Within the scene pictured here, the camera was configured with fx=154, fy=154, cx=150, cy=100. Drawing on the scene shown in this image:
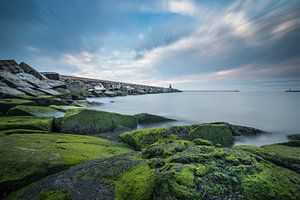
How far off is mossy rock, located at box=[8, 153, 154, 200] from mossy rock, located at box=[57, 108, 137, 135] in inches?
151

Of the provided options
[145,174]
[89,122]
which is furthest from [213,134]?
[89,122]

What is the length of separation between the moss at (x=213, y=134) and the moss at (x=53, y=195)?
149 inches

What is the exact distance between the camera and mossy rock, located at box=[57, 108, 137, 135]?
6.19 meters

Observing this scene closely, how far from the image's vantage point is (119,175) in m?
2.53

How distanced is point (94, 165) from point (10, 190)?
1.21 m

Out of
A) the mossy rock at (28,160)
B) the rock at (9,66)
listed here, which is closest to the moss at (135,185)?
the mossy rock at (28,160)

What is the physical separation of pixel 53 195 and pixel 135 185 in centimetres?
116

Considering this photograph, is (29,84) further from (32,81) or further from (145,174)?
(145,174)

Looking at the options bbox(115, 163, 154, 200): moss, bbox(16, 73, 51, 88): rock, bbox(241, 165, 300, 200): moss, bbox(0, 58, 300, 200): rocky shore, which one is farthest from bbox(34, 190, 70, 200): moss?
bbox(16, 73, 51, 88): rock

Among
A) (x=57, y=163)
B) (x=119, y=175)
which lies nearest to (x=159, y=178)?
(x=119, y=175)

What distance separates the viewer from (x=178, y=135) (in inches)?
200

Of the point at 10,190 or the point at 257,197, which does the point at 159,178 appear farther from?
the point at 10,190

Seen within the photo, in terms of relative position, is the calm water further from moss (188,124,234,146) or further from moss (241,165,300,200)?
moss (241,165,300,200)

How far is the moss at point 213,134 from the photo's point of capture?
5.13 m
